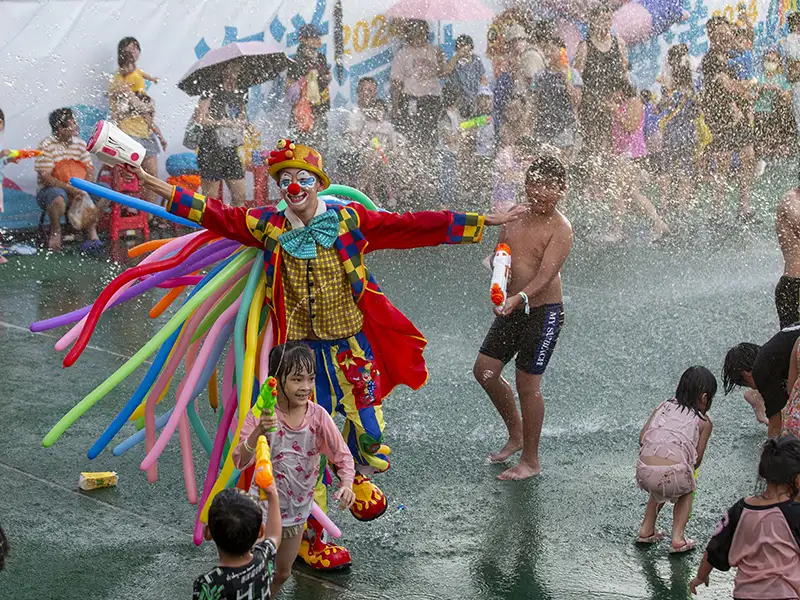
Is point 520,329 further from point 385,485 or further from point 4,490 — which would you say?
point 4,490

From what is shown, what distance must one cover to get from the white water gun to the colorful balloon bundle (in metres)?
0.70

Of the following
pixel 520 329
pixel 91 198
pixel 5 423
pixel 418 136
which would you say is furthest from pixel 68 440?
pixel 418 136

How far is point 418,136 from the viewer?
13.8m

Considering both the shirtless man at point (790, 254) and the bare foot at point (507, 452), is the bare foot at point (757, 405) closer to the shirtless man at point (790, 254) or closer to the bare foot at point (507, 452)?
the shirtless man at point (790, 254)

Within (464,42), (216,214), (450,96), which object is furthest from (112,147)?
(464,42)

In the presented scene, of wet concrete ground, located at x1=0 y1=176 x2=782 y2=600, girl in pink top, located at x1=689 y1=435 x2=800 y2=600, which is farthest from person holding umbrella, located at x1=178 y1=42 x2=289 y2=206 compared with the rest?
girl in pink top, located at x1=689 y1=435 x2=800 y2=600

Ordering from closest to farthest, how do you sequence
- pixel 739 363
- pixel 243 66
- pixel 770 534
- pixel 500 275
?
pixel 770 534 < pixel 500 275 < pixel 739 363 < pixel 243 66

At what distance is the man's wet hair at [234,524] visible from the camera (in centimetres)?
383

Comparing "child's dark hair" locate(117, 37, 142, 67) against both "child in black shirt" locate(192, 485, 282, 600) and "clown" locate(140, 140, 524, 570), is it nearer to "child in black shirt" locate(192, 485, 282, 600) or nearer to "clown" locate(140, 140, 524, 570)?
"clown" locate(140, 140, 524, 570)

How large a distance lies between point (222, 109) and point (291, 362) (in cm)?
829

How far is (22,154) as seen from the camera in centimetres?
1146

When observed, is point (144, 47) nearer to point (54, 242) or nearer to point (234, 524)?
point (54, 242)

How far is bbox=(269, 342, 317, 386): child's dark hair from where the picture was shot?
15.3 ft

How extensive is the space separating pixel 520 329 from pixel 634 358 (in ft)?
7.00
